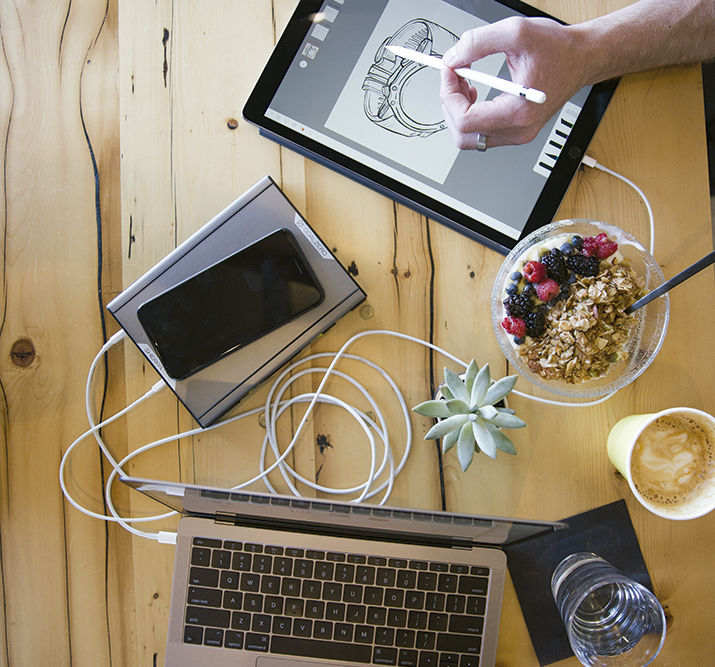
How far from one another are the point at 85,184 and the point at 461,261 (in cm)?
61

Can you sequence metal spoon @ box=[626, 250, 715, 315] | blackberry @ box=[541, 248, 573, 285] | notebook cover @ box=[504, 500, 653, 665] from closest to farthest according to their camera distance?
metal spoon @ box=[626, 250, 715, 315] → blackberry @ box=[541, 248, 573, 285] → notebook cover @ box=[504, 500, 653, 665]

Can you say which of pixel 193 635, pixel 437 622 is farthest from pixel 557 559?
pixel 193 635

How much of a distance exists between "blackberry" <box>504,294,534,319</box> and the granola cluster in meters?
0.03

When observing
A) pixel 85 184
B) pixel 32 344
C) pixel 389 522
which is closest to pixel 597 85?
pixel 389 522

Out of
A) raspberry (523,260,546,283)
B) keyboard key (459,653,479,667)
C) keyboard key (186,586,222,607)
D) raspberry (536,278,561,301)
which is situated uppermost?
raspberry (523,260,546,283)

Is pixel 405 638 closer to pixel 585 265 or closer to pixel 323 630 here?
pixel 323 630

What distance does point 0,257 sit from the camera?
2.70ft

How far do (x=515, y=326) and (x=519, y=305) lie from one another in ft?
0.09

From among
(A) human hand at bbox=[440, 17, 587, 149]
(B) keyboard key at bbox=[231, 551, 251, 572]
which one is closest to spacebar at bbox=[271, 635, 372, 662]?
(B) keyboard key at bbox=[231, 551, 251, 572]

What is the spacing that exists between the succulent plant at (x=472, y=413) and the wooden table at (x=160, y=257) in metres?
0.16

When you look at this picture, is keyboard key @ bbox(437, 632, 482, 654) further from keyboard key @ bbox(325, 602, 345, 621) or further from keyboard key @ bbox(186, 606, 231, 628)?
keyboard key @ bbox(186, 606, 231, 628)

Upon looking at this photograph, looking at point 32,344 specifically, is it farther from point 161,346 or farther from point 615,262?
point 615,262

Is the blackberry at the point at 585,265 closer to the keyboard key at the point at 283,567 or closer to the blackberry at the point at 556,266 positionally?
the blackberry at the point at 556,266

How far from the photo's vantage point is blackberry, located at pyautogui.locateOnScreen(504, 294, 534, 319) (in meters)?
0.65
